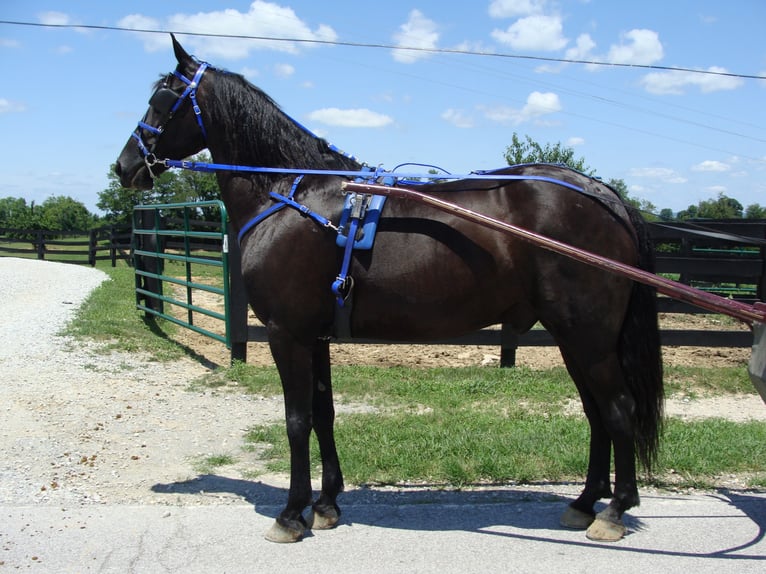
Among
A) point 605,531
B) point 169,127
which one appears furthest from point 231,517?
point 169,127

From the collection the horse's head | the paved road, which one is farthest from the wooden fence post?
the paved road

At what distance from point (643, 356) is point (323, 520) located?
206cm

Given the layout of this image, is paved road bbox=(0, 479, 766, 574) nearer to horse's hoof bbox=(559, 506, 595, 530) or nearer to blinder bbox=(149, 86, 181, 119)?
horse's hoof bbox=(559, 506, 595, 530)

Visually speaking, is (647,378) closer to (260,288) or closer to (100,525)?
(260,288)

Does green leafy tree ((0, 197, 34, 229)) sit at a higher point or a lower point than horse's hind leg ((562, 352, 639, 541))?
higher

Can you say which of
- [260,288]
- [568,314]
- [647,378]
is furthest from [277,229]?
[647,378]

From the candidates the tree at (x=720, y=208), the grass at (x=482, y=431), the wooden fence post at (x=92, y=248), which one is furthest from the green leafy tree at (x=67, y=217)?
the grass at (x=482, y=431)

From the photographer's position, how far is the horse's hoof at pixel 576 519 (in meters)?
3.79

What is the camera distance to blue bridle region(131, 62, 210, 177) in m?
3.89

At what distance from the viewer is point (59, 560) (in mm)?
3258

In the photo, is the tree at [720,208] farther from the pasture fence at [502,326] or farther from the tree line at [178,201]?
the pasture fence at [502,326]

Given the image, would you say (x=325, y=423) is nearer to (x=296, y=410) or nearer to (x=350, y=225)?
(x=296, y=410)

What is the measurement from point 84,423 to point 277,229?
3159 mm

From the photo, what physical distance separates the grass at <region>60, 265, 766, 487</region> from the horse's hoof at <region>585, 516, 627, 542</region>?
70cm
